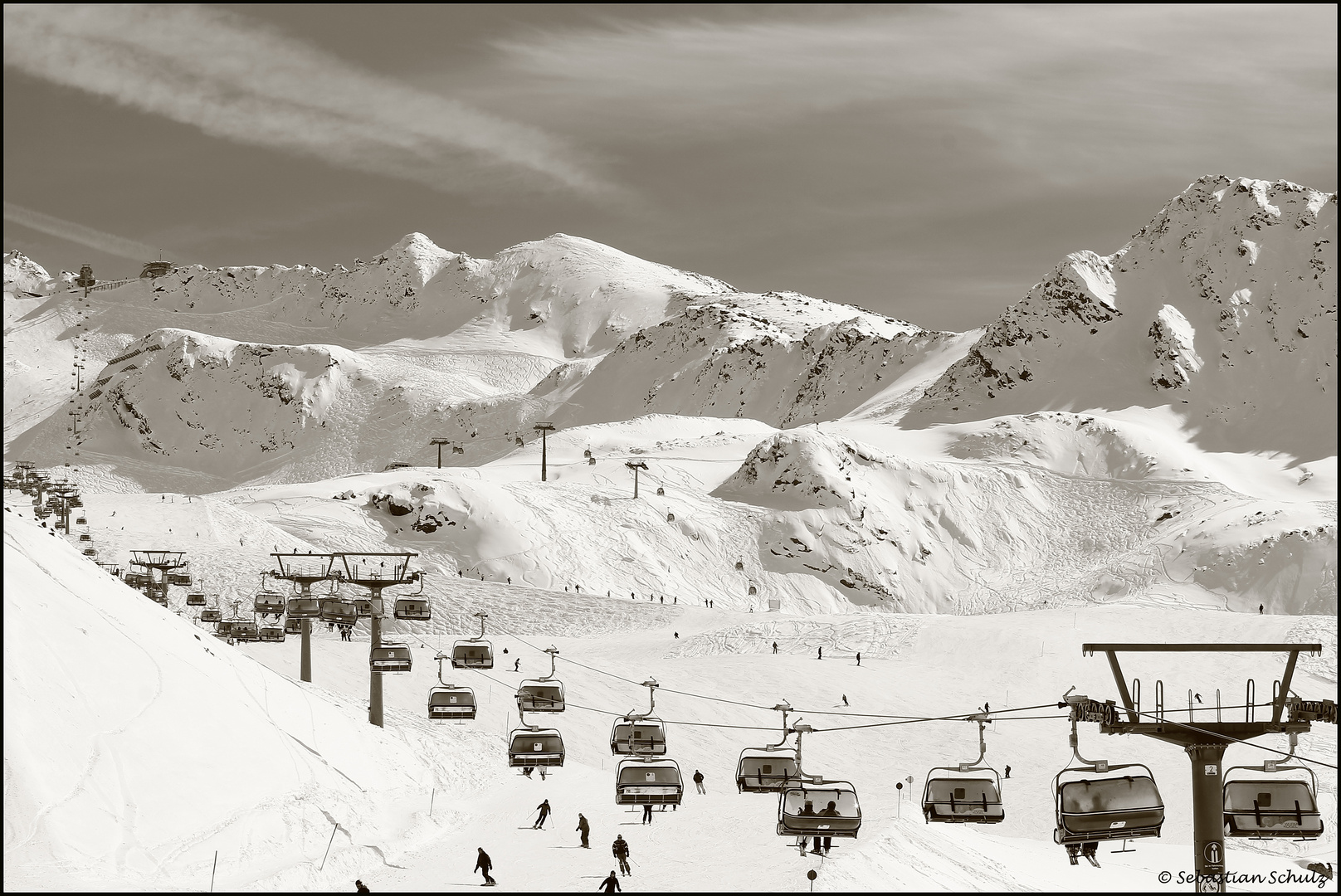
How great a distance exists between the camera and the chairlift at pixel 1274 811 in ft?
72.5

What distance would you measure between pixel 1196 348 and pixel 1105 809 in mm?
171776

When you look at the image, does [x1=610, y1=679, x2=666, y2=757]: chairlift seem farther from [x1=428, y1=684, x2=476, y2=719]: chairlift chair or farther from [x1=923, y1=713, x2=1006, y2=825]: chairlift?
[x1=428, y1=684, x2=476, y2=719]: chairlift chair

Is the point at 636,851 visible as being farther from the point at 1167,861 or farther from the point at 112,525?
the point at 112,525

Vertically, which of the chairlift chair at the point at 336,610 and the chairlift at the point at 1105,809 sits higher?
the chairlift chair at the point at 336,610

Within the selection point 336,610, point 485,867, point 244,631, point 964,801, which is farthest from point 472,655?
point 964,801

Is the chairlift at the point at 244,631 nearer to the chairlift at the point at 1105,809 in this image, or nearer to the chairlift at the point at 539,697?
the chairlift at the point at 539,697

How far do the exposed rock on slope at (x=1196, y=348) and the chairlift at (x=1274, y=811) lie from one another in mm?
144085

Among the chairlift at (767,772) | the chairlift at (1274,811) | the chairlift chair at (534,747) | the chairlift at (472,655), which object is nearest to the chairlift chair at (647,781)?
the chairlift at (767,772)

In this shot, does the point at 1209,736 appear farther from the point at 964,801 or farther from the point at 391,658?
the point at 391,658

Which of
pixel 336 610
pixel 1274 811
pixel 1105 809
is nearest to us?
pixel 1274 811

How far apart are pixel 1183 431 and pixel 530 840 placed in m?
141

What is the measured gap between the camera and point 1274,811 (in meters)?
22.3

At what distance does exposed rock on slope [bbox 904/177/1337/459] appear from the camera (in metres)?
168

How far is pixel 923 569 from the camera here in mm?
122375
